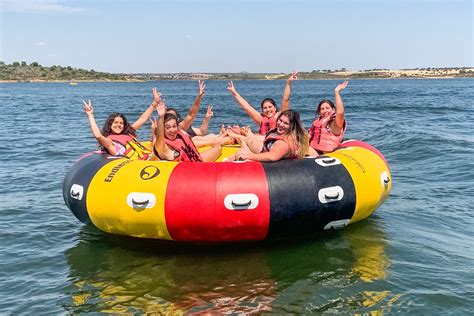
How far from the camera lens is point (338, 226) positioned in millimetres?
6234

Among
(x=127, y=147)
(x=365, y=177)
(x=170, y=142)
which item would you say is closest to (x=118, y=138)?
(x=127, y=147)

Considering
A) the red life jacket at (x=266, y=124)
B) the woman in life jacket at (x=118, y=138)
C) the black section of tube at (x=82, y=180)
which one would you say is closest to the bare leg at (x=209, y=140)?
the red life jacket at (x=266, y=124)

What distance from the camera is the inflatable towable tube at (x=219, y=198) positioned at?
545 centimetres

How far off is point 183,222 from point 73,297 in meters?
1.35

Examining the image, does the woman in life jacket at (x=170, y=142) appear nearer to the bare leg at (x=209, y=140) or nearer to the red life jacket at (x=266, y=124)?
the bare leg at (x=209, y=140)

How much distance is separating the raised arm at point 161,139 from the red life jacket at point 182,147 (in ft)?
0.29

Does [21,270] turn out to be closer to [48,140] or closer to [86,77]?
[48,140]

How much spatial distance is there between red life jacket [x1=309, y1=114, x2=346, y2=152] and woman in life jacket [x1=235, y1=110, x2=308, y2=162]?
4.57ft

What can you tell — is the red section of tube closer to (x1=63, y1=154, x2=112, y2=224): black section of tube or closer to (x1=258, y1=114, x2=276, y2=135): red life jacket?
(x1=63, y1=154, x2=112, y2=224): black section of tube

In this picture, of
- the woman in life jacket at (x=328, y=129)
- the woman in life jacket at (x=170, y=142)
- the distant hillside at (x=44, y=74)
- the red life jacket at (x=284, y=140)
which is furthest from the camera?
the distant hillside at (x=44, y=74)

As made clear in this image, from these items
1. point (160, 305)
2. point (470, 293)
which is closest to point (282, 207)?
point (160, 305)

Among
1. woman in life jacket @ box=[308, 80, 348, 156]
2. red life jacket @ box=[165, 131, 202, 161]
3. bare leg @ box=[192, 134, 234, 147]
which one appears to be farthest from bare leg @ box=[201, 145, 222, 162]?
woman in life jacket @ box=[308, 80, 348, 156]

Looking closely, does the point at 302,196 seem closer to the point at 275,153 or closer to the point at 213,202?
the point at 275,153

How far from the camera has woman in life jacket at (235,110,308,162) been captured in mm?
5932
